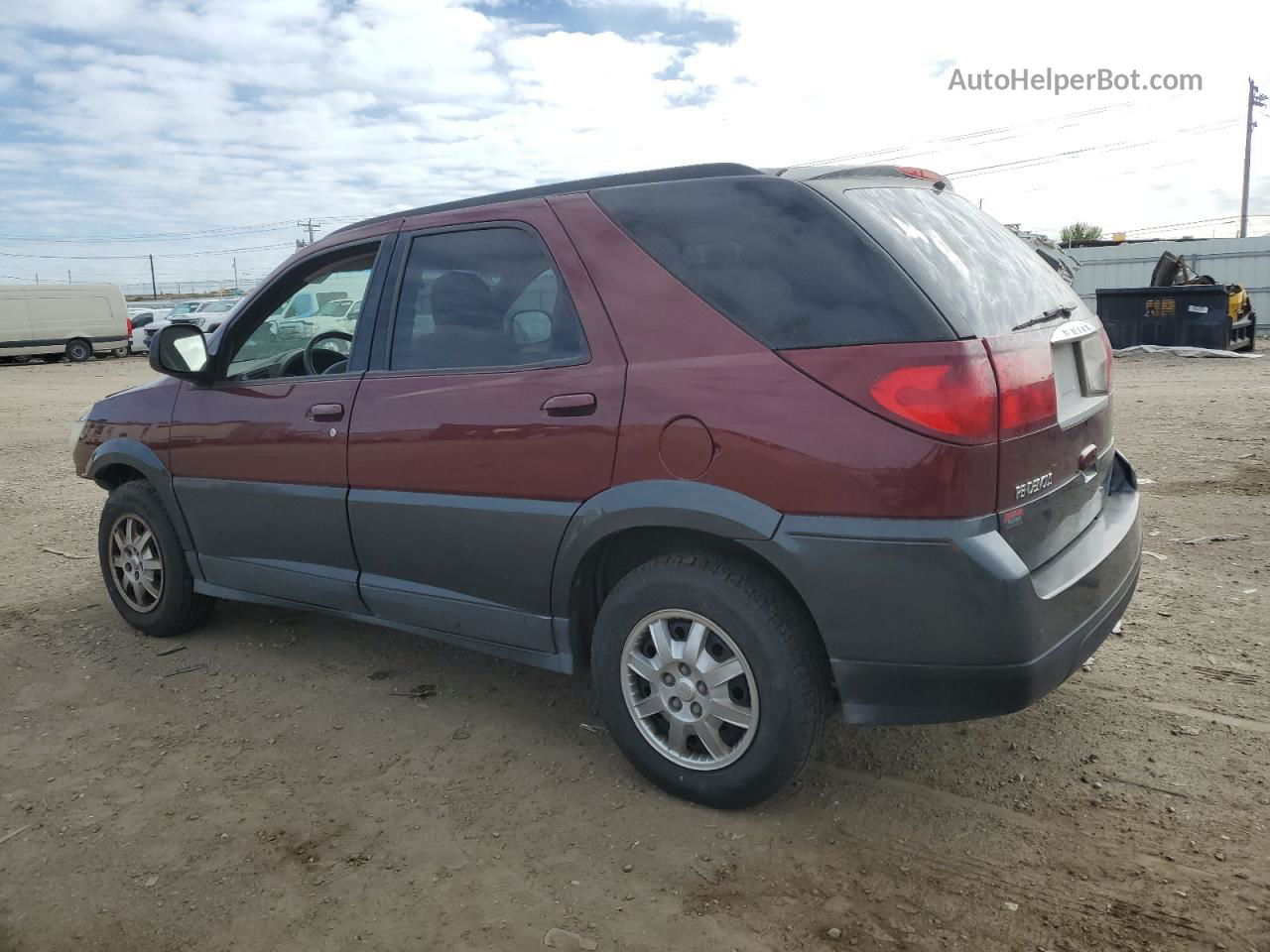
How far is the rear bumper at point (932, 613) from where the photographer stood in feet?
8.29

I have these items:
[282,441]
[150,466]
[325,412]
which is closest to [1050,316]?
[325,412]

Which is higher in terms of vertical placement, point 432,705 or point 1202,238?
point 1202,238

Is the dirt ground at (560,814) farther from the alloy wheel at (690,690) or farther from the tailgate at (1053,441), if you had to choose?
the tailgate at (1053,441)

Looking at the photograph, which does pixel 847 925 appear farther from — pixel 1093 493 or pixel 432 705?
pixel 432 705

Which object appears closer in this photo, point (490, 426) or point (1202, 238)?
point (490, 426)

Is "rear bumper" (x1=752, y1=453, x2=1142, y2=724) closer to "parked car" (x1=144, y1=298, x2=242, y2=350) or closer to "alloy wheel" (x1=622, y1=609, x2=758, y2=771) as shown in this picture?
"alloy wheel" (x1=622, y1=609, x2=758, y2=771)

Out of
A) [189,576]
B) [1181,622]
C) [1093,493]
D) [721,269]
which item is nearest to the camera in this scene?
[721,269]

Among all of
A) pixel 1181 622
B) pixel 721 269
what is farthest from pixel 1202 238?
pixel 721 269

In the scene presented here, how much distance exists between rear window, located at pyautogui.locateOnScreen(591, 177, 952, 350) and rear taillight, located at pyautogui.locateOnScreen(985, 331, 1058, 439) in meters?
0.19

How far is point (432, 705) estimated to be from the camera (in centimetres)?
393

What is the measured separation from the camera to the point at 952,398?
2504 millimetres

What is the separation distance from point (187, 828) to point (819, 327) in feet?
7.76

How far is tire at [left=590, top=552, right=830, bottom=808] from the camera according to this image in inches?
110

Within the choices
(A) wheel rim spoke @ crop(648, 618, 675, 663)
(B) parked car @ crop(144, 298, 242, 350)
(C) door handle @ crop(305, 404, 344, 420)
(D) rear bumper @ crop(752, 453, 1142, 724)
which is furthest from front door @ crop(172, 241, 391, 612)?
(B) parked car @ crop(144, 298, 242, 350)
